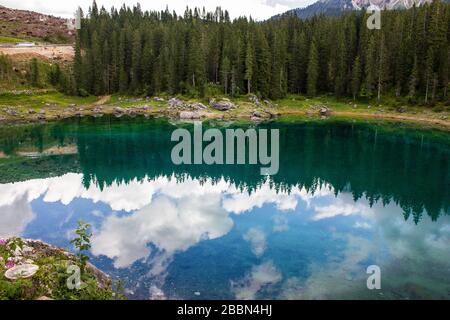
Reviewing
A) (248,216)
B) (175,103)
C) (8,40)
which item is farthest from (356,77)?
(8,40)

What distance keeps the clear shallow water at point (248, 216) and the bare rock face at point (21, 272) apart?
5321 millimetres

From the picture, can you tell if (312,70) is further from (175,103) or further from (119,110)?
(119,110)

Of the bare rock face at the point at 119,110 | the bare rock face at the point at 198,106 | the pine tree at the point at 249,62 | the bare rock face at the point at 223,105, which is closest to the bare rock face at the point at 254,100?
the pine tree at the point at 249,62

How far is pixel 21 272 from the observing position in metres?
15.5

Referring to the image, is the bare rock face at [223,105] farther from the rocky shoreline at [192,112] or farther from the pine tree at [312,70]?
the pine tree at [312,70]

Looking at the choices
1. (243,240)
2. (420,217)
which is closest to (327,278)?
(243,240)

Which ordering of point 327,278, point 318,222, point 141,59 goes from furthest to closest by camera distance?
point 141,59, point 318,222, point 327,278

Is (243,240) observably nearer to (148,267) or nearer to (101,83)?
(148,267)

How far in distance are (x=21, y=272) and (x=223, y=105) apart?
78.8 meters

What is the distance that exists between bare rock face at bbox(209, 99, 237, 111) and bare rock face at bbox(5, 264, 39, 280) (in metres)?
77.5

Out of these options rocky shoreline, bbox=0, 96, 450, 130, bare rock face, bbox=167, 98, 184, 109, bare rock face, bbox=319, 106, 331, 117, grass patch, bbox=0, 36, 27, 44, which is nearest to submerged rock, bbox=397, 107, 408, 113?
rocky shoreline, bbox=0, 96, 450, 130

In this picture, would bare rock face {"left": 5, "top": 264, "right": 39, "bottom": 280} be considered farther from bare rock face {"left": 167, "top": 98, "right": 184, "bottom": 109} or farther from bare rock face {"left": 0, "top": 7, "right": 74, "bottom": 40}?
bare rock face {"left": 0, "top": 7, "right": 74, "bottom": 40}

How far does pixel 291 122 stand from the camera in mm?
84312
